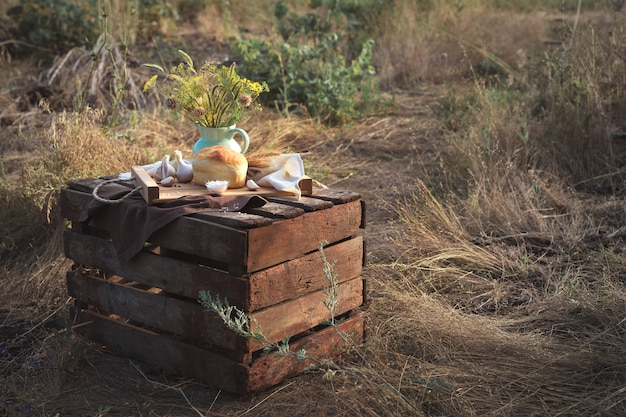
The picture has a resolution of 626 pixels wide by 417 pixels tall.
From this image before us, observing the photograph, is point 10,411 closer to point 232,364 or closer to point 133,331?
point 133,331

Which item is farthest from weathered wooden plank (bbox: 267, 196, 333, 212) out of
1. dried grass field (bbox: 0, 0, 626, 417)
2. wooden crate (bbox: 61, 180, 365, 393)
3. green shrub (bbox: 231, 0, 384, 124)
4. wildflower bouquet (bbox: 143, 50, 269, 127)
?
green shrub (bbox: 231, 0, 384, 124)

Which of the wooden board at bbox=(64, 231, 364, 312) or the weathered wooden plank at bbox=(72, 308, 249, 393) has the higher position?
the wooden board at bbox=(64, 231, 364, 312)

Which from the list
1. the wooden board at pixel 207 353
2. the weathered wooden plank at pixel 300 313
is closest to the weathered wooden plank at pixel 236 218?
the weathered wooden plank at pixel 300 313

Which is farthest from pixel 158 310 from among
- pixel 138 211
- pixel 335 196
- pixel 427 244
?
pixel 427 244

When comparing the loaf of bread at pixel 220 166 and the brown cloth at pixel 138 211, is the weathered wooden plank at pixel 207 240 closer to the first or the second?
the brown cloth at pixel 138 211

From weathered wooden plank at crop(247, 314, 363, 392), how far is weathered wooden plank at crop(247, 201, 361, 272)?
0.34 m

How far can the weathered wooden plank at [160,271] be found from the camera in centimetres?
283

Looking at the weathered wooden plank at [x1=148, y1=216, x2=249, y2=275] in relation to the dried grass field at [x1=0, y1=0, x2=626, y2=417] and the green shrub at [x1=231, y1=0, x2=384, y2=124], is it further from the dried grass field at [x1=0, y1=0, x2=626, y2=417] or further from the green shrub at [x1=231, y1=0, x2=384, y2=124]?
the green shrub at [x1=231, y1=0, x2=384, y2=124]

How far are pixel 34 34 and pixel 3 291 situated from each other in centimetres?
517

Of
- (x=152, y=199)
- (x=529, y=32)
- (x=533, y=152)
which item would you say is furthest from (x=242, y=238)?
(x=529, y=32)

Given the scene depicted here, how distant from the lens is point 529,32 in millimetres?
9703

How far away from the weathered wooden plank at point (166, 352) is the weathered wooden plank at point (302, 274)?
270 mm

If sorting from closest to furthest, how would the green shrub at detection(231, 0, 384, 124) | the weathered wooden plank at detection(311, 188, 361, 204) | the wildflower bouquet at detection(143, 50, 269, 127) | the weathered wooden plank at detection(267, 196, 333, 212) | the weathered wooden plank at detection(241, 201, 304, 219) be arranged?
the weathered wooden plank at detection(241, 201, 304, 219)
the weathered wooden plank at detection(267, 196, 333, 212)
the weathered wooden plank at detection(311, 188, 361, 204)
the wildflower bouquet at detection(143, 50, 269, 127)
the green shrub at detection(231, 0, 384, 124)

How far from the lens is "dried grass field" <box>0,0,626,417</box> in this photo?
2.99 metres
